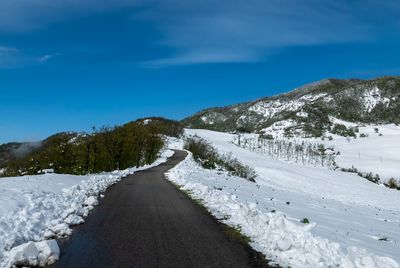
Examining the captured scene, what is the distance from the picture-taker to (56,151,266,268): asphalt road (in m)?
8.67

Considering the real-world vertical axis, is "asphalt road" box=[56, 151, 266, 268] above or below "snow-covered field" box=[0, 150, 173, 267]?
below

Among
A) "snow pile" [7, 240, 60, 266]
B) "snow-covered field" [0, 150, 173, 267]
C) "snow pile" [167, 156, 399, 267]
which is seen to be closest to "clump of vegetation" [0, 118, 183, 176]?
"snow-covered field" [0, 150, 173, 267]

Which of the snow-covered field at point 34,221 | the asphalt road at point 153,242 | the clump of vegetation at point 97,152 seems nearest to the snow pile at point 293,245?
the asphalt road at point 153,242

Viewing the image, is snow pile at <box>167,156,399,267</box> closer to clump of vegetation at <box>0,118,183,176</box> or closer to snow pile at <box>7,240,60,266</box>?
snow pile at <box>7,240,60,266</box>

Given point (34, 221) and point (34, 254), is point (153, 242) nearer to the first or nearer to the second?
point (34, 254)

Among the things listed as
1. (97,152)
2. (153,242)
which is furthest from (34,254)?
(97,152)

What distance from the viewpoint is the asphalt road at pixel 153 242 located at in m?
8.67

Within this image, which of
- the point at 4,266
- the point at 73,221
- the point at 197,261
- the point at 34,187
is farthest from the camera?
the point at 34,187

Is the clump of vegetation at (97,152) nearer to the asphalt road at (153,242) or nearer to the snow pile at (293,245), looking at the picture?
the asphalt road at (153,242)

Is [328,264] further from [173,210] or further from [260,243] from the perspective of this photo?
[173,210]

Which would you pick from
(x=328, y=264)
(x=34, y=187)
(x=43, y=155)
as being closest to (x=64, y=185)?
(x=34, y=187)

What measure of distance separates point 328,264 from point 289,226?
8.27 ft

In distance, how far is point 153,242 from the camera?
10312 mm

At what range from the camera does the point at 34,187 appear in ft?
65.7
